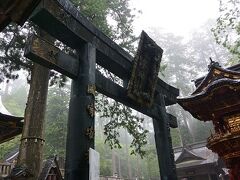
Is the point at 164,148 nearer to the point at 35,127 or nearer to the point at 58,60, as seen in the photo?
the point at 35,127

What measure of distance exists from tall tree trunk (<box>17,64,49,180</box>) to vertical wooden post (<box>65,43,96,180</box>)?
3.10m

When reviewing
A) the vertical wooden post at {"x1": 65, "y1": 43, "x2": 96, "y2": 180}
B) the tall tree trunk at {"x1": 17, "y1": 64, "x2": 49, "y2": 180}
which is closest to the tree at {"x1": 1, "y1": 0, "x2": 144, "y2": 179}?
the tall tree trunk at {"x1": 17, "y1": 64, "x2": 49, "y2": 180}

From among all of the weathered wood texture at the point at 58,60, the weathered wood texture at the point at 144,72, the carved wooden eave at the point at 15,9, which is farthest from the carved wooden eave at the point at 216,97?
the carved wooden eave at the point at 15,9

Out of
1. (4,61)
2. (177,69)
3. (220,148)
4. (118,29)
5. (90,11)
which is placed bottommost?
(220,148)

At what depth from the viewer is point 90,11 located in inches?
424

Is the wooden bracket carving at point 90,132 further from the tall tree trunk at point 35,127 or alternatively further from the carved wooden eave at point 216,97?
the carved wooden eave at point 216,97

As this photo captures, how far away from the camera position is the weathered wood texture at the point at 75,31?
413 cm

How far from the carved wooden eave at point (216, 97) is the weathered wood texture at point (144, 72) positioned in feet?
17.1

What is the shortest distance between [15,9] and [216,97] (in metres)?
10.5

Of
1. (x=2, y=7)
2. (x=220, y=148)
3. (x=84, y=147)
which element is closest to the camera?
(x=2, y=7)

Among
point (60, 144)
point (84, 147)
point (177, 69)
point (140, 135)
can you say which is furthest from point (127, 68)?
point (177, 69)

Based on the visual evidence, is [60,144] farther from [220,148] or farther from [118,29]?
[220,148]

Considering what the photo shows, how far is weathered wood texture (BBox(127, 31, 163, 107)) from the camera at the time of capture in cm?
596

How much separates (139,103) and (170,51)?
144ft
